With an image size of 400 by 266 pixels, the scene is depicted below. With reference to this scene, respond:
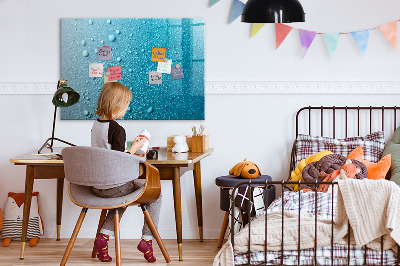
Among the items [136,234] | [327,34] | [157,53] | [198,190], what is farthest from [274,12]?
[136,234]

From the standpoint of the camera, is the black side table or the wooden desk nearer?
the wooden desk

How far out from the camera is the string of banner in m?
4.28

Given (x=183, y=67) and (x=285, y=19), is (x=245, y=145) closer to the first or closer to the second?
(x=183, y=67)

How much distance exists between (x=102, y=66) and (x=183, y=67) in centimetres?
57

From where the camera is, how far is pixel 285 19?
312cm

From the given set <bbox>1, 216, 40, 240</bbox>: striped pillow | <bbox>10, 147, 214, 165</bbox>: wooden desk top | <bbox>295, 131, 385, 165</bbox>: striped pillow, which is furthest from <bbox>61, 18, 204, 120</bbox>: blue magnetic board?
<bbox>1, 216, 40, 240</bbox>: striped pillow

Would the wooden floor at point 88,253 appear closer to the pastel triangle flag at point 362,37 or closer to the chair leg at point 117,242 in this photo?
the chair leg at point 117,242

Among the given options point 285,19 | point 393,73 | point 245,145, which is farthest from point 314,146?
point 285,19

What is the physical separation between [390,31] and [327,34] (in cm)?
43

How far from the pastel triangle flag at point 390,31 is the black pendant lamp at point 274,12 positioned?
1.35 metres

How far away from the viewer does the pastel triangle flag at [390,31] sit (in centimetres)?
427

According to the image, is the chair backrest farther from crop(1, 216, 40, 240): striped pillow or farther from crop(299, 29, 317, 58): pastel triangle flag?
crop(299, 29, 317, 58): pastel triangle flag


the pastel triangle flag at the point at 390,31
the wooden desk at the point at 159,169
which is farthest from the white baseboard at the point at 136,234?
the pastel triangle flag at the point at 390,31

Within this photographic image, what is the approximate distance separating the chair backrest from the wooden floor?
0.65m
